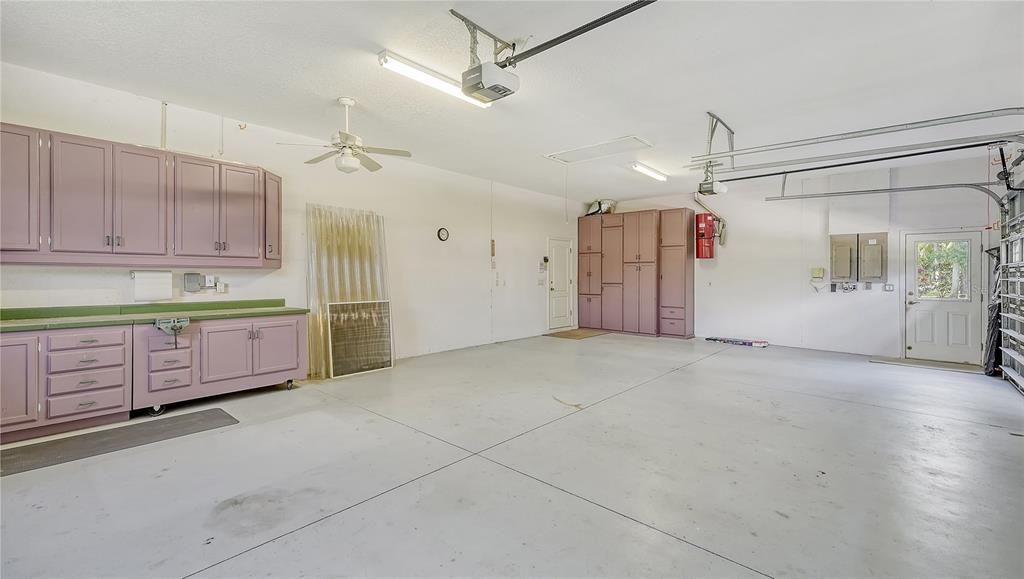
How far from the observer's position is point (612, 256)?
9.38 meters

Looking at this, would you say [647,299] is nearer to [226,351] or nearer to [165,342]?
[226,351]

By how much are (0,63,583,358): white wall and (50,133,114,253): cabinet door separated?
0.43 metres

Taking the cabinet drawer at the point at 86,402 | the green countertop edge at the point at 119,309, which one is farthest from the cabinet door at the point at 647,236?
the cabinet drawer at the point at 86,402

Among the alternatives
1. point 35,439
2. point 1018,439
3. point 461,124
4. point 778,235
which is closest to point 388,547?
point 35,439

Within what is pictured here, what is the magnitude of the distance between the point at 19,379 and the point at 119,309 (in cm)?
95

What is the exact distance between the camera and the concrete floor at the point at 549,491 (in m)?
1.88

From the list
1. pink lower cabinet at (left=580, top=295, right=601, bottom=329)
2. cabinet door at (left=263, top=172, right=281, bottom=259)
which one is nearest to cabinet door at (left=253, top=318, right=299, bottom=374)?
cabinet door at (left=263, top=172, right=281, bottom=259)

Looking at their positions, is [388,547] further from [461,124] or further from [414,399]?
[461,124]

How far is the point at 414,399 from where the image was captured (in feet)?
14.1

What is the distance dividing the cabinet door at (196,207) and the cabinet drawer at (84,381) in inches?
48.8

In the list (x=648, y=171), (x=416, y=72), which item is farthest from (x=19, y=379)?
(x=648, y=171)

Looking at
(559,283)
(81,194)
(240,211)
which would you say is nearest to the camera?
(81,194)

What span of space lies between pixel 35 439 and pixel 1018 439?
7799mm

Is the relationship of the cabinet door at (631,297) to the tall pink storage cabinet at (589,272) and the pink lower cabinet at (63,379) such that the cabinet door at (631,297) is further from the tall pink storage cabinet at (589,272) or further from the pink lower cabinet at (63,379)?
the pink lower cabinet at (63,379)
